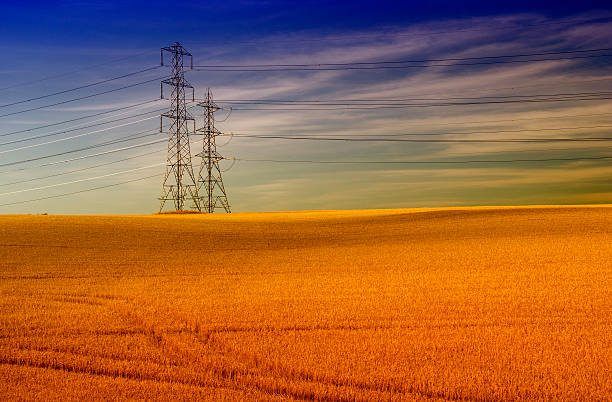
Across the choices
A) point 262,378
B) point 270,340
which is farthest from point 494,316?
point 262,378

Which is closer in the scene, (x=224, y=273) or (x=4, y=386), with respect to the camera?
(x=4, y=386)

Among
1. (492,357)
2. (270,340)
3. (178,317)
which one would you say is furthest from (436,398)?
(178,317)

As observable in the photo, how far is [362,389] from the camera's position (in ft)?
27.7

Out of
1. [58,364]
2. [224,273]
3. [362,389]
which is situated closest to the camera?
[362,389]

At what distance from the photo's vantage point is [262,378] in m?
8.88

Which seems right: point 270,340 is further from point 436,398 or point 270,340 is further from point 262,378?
point 436,398

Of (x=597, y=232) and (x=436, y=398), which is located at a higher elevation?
(x=597, y=232)

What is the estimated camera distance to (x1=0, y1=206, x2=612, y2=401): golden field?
28.6 feet

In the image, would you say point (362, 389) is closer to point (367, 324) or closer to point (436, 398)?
point (436, 398)

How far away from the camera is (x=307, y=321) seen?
43.2 feet

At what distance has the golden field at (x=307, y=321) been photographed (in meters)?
8.71

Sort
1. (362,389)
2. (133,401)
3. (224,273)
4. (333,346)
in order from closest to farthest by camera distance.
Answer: (133,401), (362,389), (333,346), (224,273)

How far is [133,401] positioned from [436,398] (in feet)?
14.6

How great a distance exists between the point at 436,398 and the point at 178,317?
7.79 m
